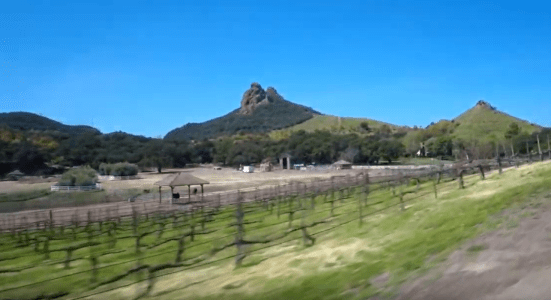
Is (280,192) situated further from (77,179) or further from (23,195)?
(77,179)

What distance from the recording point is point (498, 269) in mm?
5266

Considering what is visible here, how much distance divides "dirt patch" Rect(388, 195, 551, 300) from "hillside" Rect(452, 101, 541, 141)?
77486 millimetres

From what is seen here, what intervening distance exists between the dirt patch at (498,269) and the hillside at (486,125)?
77486mm

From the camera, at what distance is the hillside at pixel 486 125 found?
8475cm

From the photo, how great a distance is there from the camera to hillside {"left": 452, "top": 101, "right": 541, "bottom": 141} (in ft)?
278

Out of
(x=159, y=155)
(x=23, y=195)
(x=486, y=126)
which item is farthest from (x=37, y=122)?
(x=486, y=126)

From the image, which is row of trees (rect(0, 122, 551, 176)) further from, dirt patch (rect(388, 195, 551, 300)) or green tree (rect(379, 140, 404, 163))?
dirt patch (rect(388, 195, 551, 300))

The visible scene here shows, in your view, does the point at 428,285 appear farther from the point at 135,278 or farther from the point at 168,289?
the point at 135,278

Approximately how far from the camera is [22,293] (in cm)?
848

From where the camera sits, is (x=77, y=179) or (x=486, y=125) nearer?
(x=77, y=179)

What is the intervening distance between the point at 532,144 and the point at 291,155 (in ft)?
110

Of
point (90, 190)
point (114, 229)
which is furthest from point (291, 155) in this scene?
point (114, 229)

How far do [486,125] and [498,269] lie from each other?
98045mm

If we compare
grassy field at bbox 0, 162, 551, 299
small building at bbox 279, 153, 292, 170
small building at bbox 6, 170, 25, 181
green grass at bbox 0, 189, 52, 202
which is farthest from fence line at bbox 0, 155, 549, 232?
small building at bbox 279, 153, 292, 170
